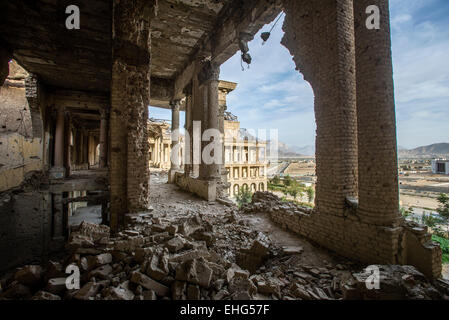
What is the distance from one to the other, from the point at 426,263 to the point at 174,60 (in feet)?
34.8

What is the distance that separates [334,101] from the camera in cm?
392

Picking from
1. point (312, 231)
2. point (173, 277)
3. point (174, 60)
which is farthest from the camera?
point (174, 60)

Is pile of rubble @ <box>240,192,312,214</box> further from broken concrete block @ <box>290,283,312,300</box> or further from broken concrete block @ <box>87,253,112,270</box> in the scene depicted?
broken concrete block @ <box>87,253,112,270</box>

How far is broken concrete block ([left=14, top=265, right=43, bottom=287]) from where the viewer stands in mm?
2172

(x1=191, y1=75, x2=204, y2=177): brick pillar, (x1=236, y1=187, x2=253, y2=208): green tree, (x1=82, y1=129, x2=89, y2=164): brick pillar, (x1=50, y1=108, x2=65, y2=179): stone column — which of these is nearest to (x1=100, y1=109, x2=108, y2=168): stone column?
(x1=50, y1=108, x2=65, y2=179): stone column

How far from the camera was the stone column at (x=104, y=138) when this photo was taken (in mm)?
12023

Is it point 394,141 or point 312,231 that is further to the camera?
point 312,231

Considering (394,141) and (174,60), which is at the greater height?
(174,60)

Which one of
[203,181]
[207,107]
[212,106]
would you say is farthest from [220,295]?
[207,107]

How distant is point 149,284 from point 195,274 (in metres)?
0.49

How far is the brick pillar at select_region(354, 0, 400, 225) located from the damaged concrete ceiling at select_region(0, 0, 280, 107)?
2832mm
